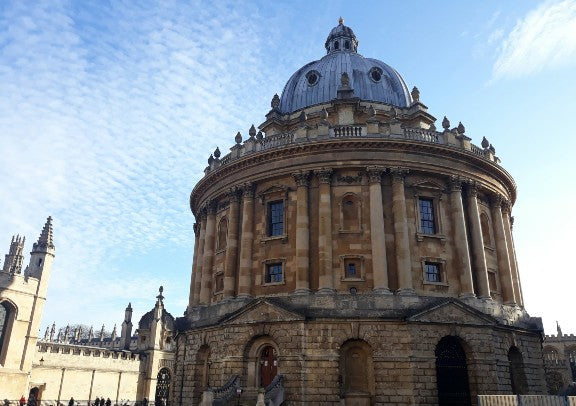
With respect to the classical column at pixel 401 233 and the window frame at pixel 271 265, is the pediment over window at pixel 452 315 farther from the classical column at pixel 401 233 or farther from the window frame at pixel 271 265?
the window frame at pixel 271 265

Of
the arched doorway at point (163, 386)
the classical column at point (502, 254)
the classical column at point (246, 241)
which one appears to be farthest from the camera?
the arched doorway at point (163, 386)

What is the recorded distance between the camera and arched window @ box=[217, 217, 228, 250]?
3278 cm

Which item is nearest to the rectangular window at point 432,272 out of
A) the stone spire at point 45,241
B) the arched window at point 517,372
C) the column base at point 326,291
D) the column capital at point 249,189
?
the column base at point 326,291

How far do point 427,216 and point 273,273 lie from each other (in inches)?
389

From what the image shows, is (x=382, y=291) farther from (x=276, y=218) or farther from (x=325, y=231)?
(x=276, y=218)

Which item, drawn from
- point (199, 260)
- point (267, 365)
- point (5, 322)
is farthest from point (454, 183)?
point (5, 322)

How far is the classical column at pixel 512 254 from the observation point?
31219 mm

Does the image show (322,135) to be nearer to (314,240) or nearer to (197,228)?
(314,240)

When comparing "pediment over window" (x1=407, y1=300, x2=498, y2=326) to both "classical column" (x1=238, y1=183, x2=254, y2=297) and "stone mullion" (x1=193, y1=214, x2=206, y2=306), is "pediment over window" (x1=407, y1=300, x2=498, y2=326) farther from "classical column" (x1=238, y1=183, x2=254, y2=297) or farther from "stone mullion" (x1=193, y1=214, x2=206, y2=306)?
"stone mullion" (x1=193, y1=214, x2=206, y2=306)

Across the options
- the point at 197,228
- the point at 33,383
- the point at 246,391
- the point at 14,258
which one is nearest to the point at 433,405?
the point at 246,391

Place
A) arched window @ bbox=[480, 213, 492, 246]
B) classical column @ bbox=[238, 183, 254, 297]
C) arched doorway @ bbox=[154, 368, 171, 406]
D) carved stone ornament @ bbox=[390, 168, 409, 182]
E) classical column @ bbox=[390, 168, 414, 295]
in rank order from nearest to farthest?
1. classical column @ bbox=[390, 168, 414, 295]
2. carved stone ornament @ bbox=[390, 168, 409, 182]
3. classical column @ bbox=[238, 183, 254, 297]
4. arched window @ bbox=[480, 213, 492, 246]
5. arched doorway @ bbox=[154, 368, 171, 406]

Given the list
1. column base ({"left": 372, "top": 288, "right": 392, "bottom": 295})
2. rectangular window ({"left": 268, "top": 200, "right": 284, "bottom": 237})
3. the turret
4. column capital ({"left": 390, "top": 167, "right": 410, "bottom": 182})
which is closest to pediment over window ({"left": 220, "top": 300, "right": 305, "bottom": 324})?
column base ({"left": 372, "top": 288, "right": 392, "bottom": 295})

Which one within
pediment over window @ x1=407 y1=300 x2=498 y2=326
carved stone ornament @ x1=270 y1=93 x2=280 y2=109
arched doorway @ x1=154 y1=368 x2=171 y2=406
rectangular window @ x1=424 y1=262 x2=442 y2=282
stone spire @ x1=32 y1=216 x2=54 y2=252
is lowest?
arched doorway @ x1=154 y1=368 x2=171 y2=406

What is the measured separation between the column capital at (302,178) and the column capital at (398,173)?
495 cm
